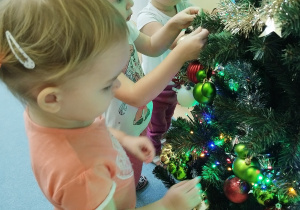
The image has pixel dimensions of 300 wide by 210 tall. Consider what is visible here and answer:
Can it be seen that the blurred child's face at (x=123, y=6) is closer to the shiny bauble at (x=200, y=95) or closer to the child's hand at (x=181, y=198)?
the shiny bauble at (x=200, y=95)

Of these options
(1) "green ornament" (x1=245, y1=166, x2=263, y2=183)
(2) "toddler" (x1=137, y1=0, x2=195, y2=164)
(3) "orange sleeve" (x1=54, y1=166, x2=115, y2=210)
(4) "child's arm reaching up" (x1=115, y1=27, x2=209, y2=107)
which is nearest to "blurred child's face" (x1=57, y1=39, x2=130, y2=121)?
(3) "orange sleeve" (x1=54, y1=166, x2=115, y2=210)

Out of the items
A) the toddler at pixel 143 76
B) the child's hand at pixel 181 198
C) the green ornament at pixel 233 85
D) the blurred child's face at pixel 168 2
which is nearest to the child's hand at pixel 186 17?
the toddler at pixel 143 76

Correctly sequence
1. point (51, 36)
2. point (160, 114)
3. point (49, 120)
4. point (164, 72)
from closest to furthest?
point (51, 36) < point (49, 120) < point (164, 72) < point (160, 114)

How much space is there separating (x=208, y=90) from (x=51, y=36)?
14.8 inches

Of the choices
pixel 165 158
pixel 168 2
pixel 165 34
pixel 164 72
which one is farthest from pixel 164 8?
pixel 165 158

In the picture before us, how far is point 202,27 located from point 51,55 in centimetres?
37

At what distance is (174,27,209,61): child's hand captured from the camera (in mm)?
Answer: 667

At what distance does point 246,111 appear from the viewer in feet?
1.92

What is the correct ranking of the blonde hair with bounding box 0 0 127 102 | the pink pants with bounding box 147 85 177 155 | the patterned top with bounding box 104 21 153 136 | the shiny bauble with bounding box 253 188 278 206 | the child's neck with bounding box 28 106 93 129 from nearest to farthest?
the blonde hair with bounding box 0 0 127 102 < the child's neck with bounding box 28 106 93 129 < the shiny bauble with bounding box 253 188 278 206 < the patterned top with bounding box 104 21 153 136 < the pink pants with bounding box 147 85 177 155

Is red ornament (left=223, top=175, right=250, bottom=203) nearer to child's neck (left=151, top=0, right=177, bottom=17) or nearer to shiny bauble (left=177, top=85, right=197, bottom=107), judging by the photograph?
shiny bauble (left=177, top=85, right=197, bottom=107)

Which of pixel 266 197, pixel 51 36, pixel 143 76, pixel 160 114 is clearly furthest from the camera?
pixel 160 114

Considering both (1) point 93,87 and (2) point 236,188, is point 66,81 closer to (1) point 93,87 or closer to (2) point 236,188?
(1) point 93,87

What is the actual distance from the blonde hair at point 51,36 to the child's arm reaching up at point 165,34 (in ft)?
1.35

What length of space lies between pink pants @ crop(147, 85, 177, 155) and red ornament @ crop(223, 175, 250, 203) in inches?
28.0
